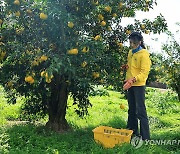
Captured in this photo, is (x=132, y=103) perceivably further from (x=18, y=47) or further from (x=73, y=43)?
(x=18, y=47)

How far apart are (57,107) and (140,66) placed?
1.60 metres

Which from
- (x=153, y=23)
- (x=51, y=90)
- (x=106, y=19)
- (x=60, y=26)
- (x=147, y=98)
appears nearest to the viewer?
(x=60, y=26)

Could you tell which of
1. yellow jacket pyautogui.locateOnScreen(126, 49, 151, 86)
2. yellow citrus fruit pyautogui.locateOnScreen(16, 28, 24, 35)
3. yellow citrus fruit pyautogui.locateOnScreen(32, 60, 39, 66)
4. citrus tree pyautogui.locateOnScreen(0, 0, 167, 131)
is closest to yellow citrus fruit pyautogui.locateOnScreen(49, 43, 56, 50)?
citrus tree pyautogui.locateOnScreen(0, 0, 167, 131)

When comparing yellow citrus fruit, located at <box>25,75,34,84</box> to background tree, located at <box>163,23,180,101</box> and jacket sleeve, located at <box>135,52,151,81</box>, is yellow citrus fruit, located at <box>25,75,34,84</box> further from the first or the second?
background tree, located at <box>163,23,180,101</box>

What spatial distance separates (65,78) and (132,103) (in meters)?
1.13

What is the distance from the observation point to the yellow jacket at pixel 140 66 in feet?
15.6

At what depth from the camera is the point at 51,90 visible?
5.45 meters

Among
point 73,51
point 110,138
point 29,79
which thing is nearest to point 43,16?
point 73,51

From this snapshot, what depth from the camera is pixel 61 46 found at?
14.4 feet

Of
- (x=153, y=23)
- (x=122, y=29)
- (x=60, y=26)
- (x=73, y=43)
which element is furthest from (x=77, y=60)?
(x=153, y=23)

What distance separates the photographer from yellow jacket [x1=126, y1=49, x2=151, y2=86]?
475 cm

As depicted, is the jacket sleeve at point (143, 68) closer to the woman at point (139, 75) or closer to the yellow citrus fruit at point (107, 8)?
the woman at point (139, 75)

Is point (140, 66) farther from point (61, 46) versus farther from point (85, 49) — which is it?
point (61, 46)

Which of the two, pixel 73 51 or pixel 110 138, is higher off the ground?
pixel 73 51
